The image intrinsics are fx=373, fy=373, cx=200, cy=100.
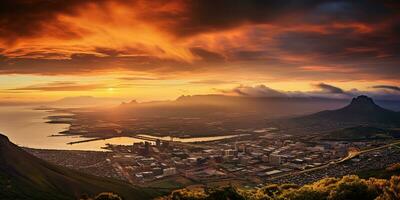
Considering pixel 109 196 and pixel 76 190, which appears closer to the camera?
pixel 109 196

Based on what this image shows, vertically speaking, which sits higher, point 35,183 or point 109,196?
point 109,196

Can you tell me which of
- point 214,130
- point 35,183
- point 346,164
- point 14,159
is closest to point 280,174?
point 346,164

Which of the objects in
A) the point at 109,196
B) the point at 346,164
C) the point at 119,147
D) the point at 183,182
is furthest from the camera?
the point at 119,147

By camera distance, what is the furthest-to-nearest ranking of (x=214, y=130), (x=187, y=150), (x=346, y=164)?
(x=214, y=130), (x=187, y=150), (x=346, y=164)

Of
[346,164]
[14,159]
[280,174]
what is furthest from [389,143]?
[14,159]

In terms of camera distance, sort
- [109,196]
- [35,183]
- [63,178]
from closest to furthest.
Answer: [109,196], [35,183], [63,178]

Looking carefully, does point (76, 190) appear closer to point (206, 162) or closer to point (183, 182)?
point (183, 182)

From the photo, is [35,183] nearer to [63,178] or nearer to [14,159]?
[63,178]
